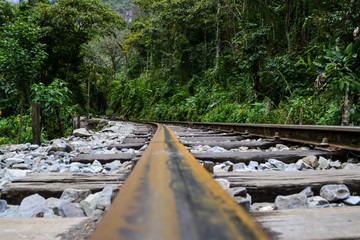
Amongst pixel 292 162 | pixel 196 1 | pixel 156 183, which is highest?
pixel 196 1

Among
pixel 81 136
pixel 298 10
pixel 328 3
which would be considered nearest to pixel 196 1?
pixel 298 10

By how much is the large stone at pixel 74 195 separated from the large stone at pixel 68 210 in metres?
0.18

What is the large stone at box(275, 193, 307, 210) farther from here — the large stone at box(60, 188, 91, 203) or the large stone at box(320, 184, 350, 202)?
the large stone at box(60, 188, 91, 203)

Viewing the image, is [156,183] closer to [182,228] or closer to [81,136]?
[182,228]

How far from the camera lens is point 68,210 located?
1.27m

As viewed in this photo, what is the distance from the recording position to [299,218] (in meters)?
0.94

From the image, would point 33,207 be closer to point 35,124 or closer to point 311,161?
point 311,161

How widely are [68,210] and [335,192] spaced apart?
111 centimetres

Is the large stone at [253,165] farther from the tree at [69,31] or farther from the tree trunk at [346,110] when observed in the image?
the tree at [69,31]

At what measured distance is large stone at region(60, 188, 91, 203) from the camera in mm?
1467

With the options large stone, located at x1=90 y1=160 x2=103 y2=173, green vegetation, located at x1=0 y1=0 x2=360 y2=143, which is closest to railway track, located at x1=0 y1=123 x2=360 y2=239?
large stone, located at x1=90 y1=160 x2=103 y2=173

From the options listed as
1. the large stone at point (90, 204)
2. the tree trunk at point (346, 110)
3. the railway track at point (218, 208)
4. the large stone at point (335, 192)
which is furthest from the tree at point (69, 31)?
the large stone at point (335, 192)

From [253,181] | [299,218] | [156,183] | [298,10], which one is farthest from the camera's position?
[298,10]

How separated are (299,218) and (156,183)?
45 cm
